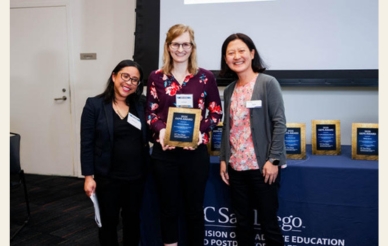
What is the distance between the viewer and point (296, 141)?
2.20 m

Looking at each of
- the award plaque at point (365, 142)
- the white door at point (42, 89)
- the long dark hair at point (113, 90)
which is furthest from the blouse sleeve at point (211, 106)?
the white door at point (42, 89)

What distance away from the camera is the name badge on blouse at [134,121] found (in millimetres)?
1766

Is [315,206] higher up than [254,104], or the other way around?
[254,104]

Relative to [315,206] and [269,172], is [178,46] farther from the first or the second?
[315,206]

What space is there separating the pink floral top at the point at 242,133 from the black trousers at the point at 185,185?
16cm

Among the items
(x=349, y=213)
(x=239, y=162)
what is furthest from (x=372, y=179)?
(x=239, y=162)

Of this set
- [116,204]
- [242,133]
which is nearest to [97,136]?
[116,204]

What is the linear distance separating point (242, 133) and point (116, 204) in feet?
2.54

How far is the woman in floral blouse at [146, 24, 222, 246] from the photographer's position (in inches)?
67.9

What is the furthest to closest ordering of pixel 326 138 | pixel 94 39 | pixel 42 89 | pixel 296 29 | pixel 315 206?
pixel 42 89, pixel 94 39, pixel 296 29, pixel 326 138, pixel 315 206

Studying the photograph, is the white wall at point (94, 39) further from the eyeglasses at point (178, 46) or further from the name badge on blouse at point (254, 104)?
the name badge on blouse at point (254, 104)

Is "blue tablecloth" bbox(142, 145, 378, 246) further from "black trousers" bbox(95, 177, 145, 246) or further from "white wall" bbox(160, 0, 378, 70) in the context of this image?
"white wall" bbox(160, 0, 378, 70)

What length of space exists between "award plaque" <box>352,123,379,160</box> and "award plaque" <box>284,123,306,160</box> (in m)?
0.31

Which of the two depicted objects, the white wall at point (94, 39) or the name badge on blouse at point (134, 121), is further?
the white wall at point (94, 39)
